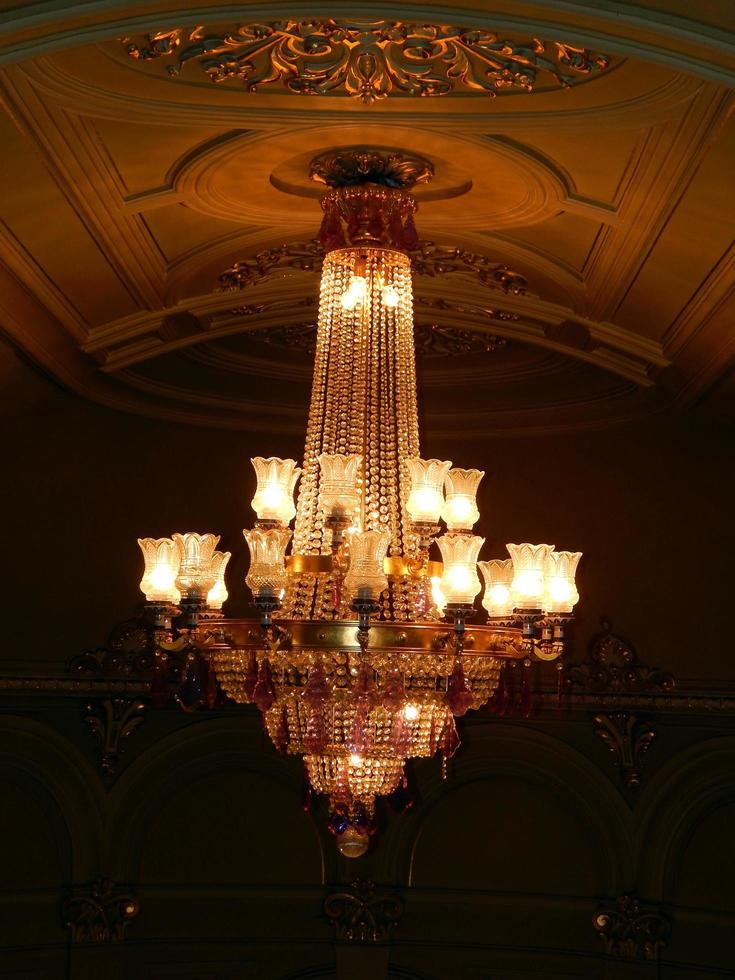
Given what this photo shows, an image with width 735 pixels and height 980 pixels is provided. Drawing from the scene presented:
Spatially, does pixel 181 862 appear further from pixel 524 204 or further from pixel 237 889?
pixel 524 204

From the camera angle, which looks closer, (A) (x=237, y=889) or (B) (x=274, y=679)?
(B) (x=274, y=679)

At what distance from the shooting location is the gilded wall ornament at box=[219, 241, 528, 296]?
6.45m

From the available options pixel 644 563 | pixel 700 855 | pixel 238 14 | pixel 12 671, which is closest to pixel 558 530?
pixel 644 563

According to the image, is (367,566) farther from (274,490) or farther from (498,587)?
(498,587)

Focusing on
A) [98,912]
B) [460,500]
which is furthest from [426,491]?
[98,912]

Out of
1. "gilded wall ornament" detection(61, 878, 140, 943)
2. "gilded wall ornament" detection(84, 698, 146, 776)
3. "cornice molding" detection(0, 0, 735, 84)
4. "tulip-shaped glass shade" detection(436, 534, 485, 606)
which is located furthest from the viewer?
"gilded wall ornament" detection(84, 698, 146, 776)

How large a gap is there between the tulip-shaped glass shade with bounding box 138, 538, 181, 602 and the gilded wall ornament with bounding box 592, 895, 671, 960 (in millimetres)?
4211

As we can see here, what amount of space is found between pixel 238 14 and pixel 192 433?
5.04 meters

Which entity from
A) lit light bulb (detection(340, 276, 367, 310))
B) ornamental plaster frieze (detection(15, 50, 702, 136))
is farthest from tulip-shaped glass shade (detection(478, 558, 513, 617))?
ornamental plaster frieze (detection(15, 50, 702, 136))

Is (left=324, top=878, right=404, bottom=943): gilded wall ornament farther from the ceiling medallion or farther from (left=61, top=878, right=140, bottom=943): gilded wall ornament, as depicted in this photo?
the ceiling medallion

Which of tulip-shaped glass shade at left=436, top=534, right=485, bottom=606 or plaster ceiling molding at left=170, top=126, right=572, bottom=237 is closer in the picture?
tulip-shaped glass shade at left=436, top=534, right=485, bottom=606

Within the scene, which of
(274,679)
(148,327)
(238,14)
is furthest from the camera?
(148,327)

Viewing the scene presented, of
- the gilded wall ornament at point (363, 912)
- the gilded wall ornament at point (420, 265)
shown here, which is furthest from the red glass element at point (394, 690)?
the gilded wall ornament at point (363, 912)

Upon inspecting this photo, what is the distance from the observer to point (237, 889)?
829 centimetres
